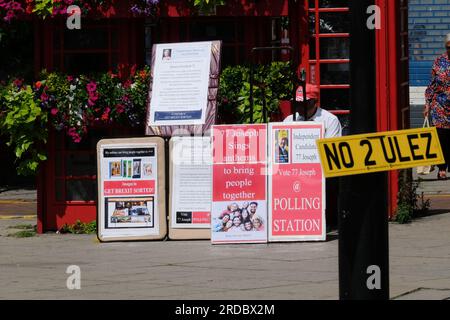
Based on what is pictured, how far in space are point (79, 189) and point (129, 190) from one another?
122 centimetres

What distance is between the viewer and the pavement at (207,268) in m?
9.66

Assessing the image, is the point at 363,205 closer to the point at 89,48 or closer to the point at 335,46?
the point at 335,46

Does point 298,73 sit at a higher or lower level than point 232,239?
higher

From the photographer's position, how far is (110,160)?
14.0 m

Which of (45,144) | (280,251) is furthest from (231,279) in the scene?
(45,144)

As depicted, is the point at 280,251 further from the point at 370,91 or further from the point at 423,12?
the point at 423,12

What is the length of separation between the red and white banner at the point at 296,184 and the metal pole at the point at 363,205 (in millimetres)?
5412

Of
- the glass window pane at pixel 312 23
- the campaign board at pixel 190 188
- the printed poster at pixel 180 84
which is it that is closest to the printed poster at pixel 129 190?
the campaign board at pixel 190 188

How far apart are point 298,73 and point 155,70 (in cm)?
165

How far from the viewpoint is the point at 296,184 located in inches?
520

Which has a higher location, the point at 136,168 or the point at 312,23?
the point at 312,23

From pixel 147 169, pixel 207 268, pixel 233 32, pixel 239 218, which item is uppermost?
pixel 233 32

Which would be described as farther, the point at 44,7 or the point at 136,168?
the point at 44,7

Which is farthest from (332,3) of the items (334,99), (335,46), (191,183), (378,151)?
(378,151)
